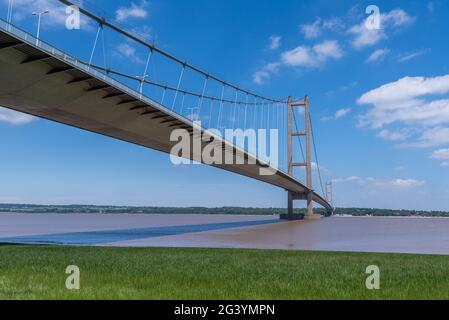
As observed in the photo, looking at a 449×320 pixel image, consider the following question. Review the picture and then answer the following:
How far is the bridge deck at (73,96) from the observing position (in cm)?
1652

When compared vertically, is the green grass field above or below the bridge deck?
below

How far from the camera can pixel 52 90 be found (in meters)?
20.0

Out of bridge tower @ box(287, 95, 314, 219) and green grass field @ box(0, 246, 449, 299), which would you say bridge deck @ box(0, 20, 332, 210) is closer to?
green grass field @ box(0, 246, 449, 299)

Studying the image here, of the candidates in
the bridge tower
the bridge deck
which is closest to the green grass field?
the bridge deck

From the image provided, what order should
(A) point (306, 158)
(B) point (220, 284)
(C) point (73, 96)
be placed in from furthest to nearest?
(A) point (306, 158), (C) point (73, 96), (B) point (220, 284)

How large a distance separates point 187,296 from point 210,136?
24.6 meters

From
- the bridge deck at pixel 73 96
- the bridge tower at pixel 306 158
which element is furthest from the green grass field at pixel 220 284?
the bridge tower at pixel 306 158

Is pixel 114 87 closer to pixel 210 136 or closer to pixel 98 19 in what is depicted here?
pixel 98 19

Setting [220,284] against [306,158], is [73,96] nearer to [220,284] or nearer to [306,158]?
[220,284]

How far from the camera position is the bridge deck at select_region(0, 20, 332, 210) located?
16516 mm

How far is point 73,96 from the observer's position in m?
21.1

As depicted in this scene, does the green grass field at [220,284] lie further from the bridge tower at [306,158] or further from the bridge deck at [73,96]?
the bridge tower at [306,158]

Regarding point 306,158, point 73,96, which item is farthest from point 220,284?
point 306,158
